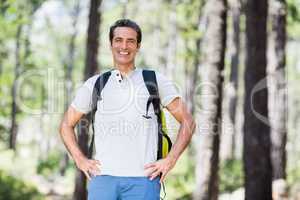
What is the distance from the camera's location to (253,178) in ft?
28.6

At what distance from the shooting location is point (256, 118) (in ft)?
28.8

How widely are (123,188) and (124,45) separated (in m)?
1.04

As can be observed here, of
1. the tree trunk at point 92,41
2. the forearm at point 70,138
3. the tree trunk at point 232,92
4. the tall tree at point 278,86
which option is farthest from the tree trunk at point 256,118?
the tree trunk at point 232,92

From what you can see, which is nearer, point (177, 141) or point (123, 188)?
point (123, 188)

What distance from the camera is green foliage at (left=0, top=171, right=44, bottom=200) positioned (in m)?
16.6

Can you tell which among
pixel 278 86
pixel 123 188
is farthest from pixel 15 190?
pixel 123 188

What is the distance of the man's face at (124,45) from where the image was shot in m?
4.32

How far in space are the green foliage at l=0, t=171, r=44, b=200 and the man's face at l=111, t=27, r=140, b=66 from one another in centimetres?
1278

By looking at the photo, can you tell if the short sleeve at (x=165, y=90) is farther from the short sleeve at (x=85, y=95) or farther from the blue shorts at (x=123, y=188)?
the blue shorts at (x=123, y=188)

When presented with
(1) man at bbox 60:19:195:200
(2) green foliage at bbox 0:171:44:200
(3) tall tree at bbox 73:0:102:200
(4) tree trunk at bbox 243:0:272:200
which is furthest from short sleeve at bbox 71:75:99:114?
(2) green foliage at bbox 0:171:44:200

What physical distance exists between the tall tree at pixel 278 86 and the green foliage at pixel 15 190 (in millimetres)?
6913

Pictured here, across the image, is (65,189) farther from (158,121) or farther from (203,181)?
(158,121)

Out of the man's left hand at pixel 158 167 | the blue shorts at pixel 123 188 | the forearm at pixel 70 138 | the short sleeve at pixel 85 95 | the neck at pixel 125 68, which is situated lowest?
the blue shorts at pixel 123 188

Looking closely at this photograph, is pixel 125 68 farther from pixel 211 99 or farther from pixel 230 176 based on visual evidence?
pixel 230 176
